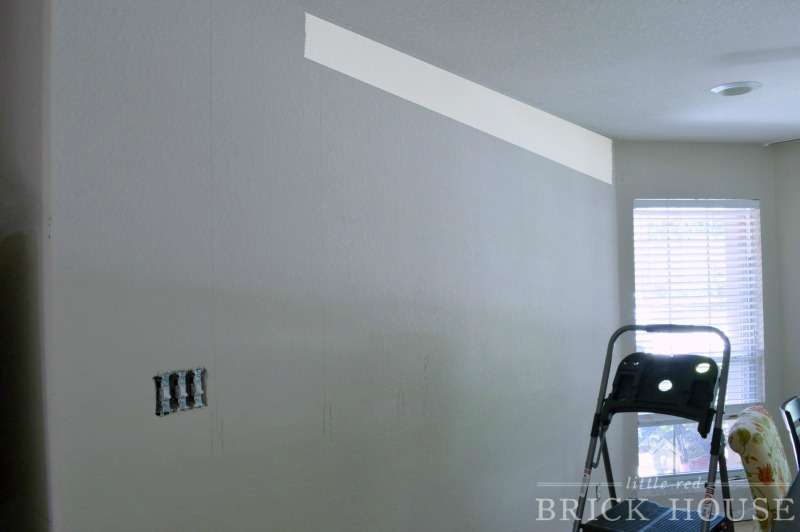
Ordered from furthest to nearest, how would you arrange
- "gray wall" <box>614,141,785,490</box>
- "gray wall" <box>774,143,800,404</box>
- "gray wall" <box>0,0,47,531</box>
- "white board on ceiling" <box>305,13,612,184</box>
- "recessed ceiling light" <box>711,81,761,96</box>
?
"gray wall" <box>774,143,800,404</box> → "gray wall" <box>614,141,785,490</box> → "recessed ceiling light" <box>711,81,761,96</box> → "white board on ceiling" <box>305,13,612,184</box> → "gray wall" <box>0,0,47,531</box>

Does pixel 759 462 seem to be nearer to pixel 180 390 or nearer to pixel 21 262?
pixel 180 390

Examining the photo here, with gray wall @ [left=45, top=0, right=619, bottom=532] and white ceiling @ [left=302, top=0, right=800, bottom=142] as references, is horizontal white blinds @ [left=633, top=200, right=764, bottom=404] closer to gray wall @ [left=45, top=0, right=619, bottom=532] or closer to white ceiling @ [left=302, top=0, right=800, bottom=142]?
white ceiling @ [left=302, top=0, right=800, bottom=142]

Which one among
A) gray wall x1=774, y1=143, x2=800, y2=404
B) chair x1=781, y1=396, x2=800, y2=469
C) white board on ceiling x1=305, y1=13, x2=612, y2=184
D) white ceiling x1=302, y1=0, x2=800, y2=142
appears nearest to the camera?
white ceiling x1=302, y1=0, x2=800, y2=142

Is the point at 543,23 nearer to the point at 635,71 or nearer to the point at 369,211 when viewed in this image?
the point at 635,71

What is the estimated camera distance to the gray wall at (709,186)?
157 inches

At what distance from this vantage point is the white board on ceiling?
2197mm

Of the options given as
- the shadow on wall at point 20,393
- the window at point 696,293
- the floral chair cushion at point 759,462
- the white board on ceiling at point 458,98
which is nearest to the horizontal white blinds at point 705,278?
the window at point 696,293

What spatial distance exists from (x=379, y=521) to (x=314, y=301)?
860mm

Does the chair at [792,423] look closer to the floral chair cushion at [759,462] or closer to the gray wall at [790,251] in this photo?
the floral chair cushion at [759,462]

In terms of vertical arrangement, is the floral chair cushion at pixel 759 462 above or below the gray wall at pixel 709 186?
below

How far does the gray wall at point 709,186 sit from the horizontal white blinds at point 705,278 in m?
0.06

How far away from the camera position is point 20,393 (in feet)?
5.05

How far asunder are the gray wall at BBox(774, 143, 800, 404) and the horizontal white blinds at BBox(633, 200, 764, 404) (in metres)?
0.17

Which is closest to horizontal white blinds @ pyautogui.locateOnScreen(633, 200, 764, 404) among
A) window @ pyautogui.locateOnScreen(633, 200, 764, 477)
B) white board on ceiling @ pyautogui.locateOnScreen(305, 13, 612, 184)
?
window @ pyautogui.locateOnScreen(633, 200, 764, 477)
